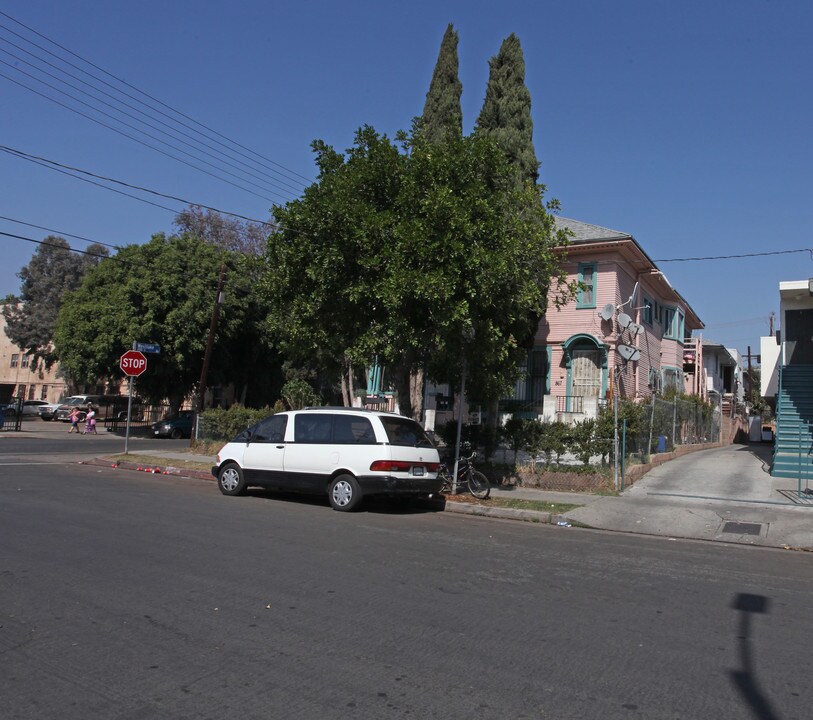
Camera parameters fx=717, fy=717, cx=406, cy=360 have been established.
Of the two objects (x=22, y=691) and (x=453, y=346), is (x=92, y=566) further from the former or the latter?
(x=453, y=346)

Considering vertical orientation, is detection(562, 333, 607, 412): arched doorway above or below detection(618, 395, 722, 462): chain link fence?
Result: above

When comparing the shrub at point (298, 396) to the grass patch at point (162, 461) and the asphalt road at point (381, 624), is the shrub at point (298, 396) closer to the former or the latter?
the grass patch at point (162, 461)

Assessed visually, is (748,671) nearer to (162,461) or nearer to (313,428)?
(313,428)

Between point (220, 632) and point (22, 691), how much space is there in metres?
1.43

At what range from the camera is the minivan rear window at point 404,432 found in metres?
12.6

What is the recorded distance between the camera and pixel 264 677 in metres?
4.55

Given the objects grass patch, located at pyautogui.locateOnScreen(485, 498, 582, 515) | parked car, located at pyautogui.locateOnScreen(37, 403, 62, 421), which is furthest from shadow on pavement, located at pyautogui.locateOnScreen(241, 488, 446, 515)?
parked car, located at pyautogui.locateOnScreen(37, 403, 62, 421)

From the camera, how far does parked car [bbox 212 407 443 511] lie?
12242 millimetres

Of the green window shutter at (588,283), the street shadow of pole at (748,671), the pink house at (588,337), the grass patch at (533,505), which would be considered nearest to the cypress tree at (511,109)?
the pink house at (588,337)

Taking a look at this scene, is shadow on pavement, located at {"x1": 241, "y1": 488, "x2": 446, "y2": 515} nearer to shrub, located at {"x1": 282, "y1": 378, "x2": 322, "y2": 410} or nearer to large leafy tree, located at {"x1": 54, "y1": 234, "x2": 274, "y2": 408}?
shrub, located at {"x1": 282, "y1": 378, "x2": 322, "y2": 410}

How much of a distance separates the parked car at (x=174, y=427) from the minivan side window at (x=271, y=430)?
23201 mm

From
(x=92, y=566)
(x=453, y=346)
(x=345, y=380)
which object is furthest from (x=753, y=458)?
(x=92, y=566)

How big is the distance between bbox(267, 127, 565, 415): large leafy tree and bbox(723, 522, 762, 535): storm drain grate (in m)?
5.36

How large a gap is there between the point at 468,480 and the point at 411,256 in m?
4.84
